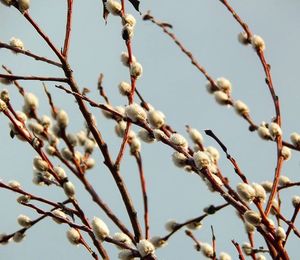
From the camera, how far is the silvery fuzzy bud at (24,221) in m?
2.63

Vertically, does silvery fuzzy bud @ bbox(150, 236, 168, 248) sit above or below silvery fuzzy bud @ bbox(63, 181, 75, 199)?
below

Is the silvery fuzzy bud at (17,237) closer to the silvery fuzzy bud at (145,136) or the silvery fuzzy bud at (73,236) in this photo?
the silvery fuzzy bud at (73,236)

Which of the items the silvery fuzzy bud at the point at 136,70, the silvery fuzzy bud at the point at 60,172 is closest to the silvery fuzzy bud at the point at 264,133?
the silvery fuzzy bud at the point at 136,70

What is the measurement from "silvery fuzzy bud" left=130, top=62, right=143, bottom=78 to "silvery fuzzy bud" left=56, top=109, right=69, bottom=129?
16.8 inches

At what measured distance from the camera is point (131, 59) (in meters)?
2.52

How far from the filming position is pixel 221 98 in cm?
280

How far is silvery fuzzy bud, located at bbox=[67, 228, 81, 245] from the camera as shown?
255 centimetres

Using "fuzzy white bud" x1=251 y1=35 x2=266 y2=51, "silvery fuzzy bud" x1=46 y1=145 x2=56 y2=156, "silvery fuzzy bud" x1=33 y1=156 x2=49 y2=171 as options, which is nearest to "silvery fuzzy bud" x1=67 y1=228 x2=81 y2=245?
"silvery fuzzy bud" x1=33 y1=156 x2=49 y2=171

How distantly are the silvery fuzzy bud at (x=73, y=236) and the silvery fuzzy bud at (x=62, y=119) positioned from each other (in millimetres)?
521

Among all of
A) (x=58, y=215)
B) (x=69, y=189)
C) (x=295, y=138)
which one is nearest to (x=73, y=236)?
(x=58, y=215)

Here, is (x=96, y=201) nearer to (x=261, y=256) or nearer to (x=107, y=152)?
(x=107, y=152)

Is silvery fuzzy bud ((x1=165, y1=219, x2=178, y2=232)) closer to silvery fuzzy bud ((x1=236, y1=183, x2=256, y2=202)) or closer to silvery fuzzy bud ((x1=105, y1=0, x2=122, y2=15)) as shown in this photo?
silvery fuzzy bud ((x1=236, y1=183, x2=256, y2=202))

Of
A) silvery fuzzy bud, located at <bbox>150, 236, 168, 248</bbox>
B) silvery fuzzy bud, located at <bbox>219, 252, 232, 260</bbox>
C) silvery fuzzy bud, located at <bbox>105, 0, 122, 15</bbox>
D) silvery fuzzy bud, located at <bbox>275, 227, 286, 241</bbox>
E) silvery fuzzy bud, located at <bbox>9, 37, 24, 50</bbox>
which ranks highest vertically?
silvery fuzzy bud, located at <bbox>105, 0, 122, 15</bbox>

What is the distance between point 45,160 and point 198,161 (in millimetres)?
918
